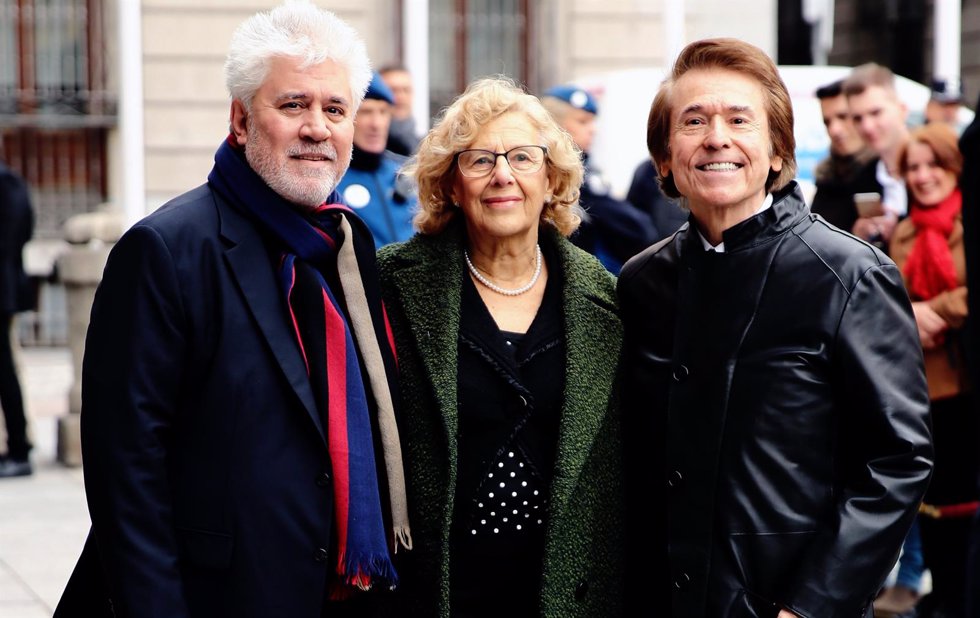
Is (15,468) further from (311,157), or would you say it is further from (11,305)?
(311,157)

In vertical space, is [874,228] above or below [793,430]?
above

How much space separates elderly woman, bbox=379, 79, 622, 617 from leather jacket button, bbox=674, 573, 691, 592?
11.3 inches

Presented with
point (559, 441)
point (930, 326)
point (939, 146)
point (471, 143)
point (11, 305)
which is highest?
point (471, 143)

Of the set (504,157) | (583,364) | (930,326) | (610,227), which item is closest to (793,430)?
(583,364)

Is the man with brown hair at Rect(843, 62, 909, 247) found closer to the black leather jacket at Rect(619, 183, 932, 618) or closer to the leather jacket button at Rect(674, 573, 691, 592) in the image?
the black leather jacket at Rect(619, 183, 932, 618)

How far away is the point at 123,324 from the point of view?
9.12ft

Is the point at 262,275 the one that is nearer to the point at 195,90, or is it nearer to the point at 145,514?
the point at 145,514

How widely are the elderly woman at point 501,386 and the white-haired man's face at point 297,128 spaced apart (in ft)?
1.52

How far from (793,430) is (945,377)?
2.75 metres

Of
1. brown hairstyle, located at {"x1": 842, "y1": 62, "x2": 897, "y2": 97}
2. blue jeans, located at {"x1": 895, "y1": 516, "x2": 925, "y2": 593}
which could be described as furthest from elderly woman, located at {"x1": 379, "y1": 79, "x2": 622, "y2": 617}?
brown hairstyle, located at {"x1": 842, "y1": 62, "x2": 897, "y2": 97}

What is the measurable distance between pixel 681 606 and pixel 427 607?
59 centimetres

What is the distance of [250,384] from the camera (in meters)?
2.83

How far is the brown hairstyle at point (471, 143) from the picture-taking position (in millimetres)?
3406

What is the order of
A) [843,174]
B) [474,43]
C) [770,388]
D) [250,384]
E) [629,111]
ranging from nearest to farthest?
[250,384]
[770,388]
[843,174]
[629,111]
[474,43]
